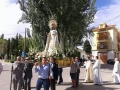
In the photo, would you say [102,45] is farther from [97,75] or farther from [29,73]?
[29,73]

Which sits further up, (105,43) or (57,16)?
(57,16)

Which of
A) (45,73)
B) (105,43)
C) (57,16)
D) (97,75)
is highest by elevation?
(57,16)

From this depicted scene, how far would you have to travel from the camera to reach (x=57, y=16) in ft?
77.2

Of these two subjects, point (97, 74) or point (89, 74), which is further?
point (89, 74)

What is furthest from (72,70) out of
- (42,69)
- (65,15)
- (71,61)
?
(65,15)

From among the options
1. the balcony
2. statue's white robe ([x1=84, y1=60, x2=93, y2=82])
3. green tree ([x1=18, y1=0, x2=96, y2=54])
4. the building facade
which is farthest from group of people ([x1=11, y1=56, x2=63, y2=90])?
the balcony

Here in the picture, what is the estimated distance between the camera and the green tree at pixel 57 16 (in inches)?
929

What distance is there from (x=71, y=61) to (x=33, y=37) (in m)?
17.4

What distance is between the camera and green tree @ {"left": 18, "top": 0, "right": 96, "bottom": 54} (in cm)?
2359

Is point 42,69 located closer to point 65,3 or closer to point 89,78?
point 89,78

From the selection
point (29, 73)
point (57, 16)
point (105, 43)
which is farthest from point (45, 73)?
point (105, 43)

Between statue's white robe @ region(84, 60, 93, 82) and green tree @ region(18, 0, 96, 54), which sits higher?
green tree @ region(18, 0, 96, 54)

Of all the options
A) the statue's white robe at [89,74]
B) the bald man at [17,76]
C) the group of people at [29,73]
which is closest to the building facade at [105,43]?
the statue's white robe at [89,74]

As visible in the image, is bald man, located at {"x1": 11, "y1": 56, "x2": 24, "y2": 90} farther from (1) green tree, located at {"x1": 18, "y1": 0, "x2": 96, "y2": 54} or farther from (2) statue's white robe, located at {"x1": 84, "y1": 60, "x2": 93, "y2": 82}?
(1) green tree, located at {"x1": 18, "y1": 0, "x2": 96, "y2": 54}
